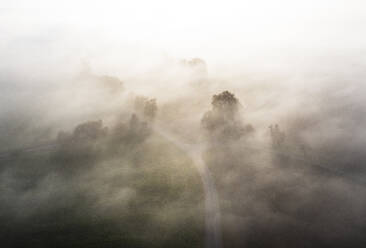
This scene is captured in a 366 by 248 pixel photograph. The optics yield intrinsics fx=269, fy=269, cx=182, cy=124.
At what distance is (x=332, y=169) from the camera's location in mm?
89812

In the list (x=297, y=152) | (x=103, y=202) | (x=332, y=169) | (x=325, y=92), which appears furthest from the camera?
(x=325, y=92)

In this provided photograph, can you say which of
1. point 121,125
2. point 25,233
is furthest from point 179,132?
point 25,233

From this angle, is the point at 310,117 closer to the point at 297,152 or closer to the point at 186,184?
the point at 297,152

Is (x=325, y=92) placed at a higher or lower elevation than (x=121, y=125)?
higher

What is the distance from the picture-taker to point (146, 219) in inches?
2972

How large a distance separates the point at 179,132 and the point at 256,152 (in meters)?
33.8

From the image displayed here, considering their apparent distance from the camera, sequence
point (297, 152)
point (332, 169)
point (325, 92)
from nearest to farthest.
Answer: point (332, 169) < point (297, 152) < point (325, 92)

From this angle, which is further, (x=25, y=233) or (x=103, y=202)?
(x=103, y=202)

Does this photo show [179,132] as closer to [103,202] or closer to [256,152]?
[256,152]

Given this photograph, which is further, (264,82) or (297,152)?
(264,82)

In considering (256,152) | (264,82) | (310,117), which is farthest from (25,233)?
(264,82)

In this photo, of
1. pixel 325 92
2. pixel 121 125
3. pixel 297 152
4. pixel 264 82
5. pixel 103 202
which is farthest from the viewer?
pixel 264 82

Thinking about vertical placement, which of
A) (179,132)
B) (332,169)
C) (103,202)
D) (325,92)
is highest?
(325,92)

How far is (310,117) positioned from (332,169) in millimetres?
33546
